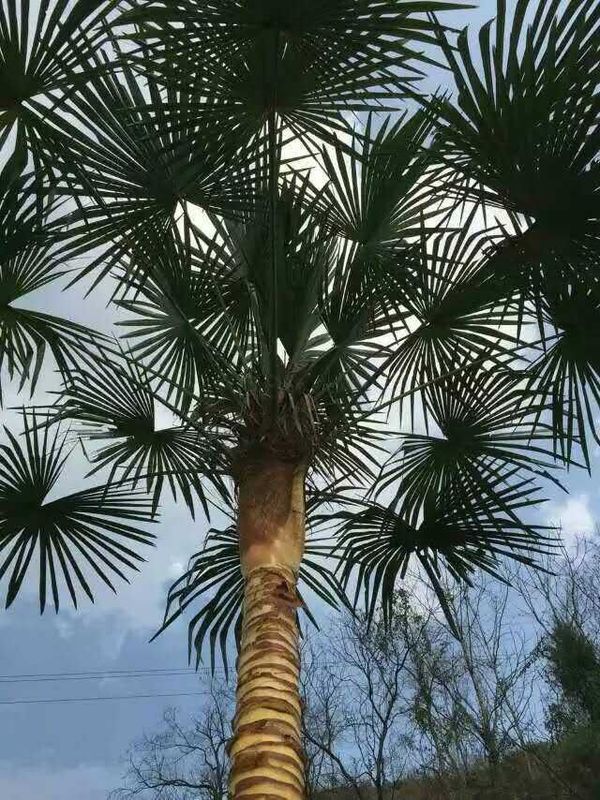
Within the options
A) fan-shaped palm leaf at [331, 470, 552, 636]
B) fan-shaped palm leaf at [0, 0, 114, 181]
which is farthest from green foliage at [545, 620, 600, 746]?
fan-shaped palm leaf at [0, 0, 114, 181]

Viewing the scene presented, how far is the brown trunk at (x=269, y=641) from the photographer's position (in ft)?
6.69

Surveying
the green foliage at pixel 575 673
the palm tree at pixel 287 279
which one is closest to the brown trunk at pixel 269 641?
the palm tree at pixel 287 279

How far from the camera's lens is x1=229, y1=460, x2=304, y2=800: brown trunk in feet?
6.69

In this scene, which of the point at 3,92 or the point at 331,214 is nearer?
the point at 3,92

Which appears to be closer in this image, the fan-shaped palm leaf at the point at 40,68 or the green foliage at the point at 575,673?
the fan-shaped palm leaf at the point at 40,68

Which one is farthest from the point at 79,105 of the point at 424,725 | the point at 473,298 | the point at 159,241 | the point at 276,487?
the point at 424,725

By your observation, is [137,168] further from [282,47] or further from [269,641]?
[269,641]

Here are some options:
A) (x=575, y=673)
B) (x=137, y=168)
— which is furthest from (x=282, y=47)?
(x=575, y=673)

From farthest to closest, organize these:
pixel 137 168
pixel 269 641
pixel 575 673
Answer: pixel 575 673, pixel 137 168, pixel 269 641

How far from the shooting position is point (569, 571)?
17969mm

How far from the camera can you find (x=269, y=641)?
2342 mm

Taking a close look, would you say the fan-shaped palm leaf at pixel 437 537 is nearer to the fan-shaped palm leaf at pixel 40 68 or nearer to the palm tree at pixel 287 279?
the palm tree at pixel 287 279

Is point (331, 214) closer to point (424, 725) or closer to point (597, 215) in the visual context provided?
point (597, 215)

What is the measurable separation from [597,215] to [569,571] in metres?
16.9
